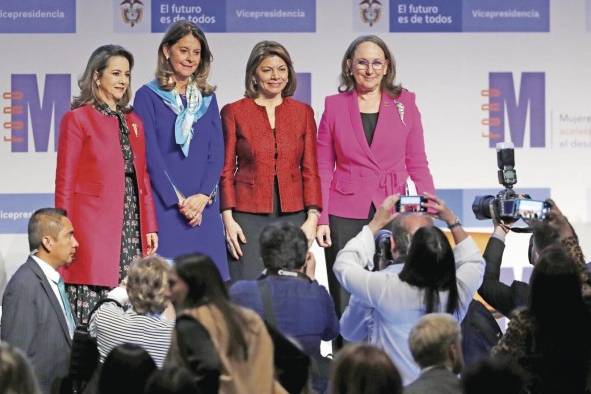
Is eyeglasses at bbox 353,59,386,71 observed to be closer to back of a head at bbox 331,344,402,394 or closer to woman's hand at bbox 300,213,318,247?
woman's hand at bbox 300,213,318,247

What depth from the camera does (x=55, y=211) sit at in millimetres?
5645

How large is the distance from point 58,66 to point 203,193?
84.2 inches

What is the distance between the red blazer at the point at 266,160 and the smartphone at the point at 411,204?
92cm

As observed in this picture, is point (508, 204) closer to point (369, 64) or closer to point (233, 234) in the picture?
point (369, 64)

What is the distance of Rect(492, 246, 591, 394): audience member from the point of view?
443cm

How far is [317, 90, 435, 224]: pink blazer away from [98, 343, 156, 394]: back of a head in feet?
7.70

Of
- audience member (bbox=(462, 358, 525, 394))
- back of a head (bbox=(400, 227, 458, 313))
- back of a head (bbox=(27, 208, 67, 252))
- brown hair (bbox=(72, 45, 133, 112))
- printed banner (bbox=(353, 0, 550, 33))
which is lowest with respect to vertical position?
audience member (bbox=(462, 358, 525, 394))

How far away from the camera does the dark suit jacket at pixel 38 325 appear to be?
17.3 ft

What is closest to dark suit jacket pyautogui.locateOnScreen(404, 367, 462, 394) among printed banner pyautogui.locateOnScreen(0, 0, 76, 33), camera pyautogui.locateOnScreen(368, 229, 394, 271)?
camera pyautogui.locateOnScreen(368, 229, 394, 271)

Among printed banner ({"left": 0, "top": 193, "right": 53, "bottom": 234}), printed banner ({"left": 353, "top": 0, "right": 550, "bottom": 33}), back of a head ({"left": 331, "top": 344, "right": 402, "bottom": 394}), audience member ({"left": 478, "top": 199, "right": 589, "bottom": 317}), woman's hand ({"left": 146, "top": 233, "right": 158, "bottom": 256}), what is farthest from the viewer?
printed banner ({"left": 353, "top": 0, "right": 550, "bottom": 33})

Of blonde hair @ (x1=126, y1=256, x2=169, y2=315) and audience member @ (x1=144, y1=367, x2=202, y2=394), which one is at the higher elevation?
blonde hair @ (x1=126, y1=256, x2=169, y2=315)

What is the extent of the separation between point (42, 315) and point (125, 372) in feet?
4.45

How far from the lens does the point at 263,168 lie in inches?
247

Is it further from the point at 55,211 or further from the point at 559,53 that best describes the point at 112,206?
the point at 559,53
